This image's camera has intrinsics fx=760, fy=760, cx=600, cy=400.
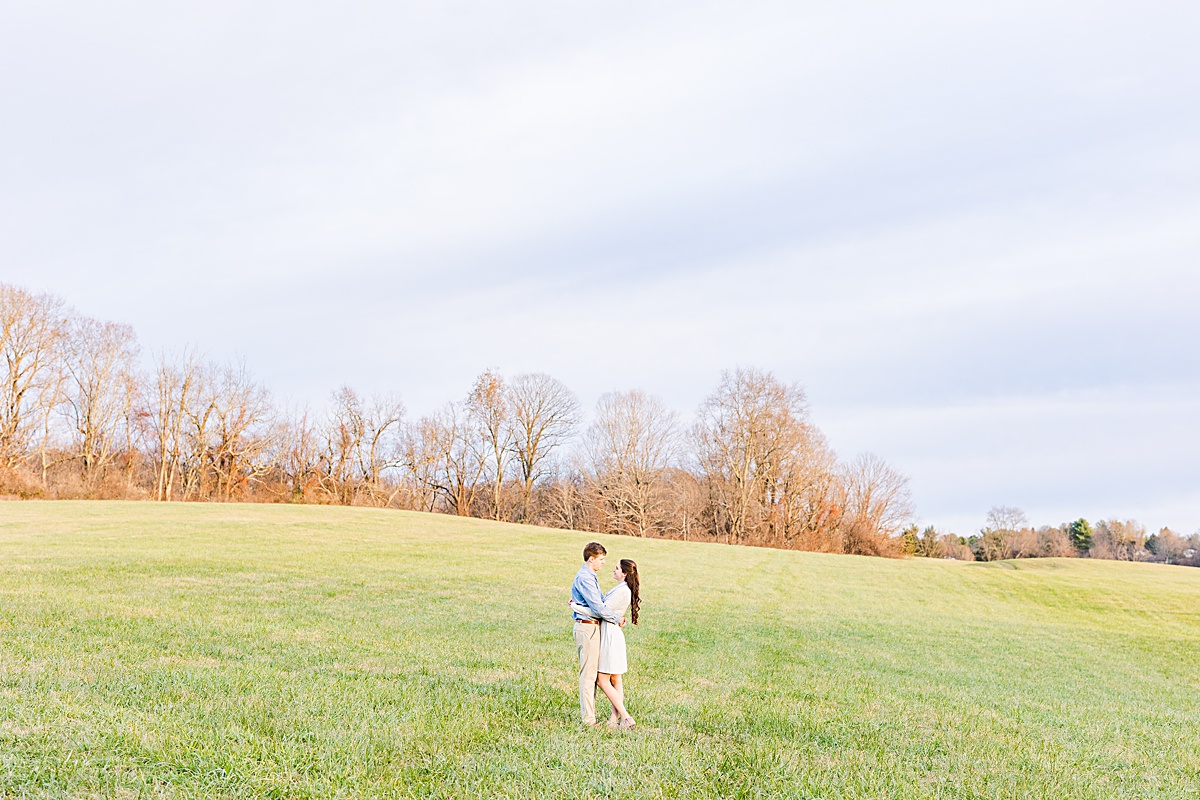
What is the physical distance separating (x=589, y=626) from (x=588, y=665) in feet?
1.29

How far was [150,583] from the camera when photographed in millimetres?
18094

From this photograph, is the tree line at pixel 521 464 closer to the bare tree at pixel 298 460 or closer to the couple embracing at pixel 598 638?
the bare tree at pixel 298 460

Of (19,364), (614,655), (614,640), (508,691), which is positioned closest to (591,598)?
(614,640)

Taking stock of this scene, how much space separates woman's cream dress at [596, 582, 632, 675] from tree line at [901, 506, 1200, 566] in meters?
101

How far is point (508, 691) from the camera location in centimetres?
916

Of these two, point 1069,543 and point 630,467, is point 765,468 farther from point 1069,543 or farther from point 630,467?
point 1069,543

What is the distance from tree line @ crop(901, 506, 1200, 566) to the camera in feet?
347

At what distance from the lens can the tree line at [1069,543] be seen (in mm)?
105688

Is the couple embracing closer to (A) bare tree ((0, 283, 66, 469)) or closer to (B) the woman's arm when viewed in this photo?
(B) the woman's arm

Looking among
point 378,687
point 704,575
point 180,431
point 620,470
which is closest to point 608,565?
point 704,575

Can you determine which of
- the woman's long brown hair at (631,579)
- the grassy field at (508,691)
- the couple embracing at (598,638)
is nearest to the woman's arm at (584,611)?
the couple embracing at (598,638)

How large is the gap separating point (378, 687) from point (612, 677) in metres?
Result: 2.79

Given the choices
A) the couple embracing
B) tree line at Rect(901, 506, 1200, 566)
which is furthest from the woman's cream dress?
tree line at Rect(901, 506, 1200, 566)

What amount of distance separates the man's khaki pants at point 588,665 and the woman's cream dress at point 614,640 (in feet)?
0.20
